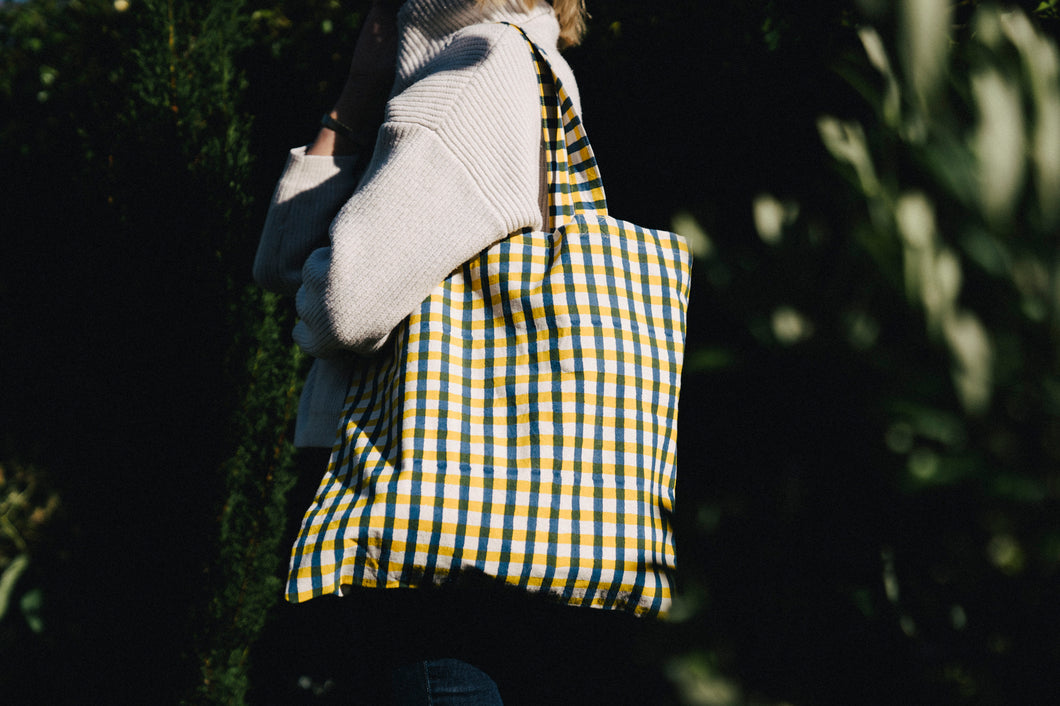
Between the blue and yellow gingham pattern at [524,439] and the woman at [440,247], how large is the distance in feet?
0.19

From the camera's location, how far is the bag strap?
1.32 metres

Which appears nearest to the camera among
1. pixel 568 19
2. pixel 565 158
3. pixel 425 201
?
pixel 425 201

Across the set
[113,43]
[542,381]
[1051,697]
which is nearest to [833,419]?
[1051,697]

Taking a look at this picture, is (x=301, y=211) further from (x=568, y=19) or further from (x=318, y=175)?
(x=568, y=19)

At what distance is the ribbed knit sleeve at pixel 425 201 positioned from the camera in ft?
3.74

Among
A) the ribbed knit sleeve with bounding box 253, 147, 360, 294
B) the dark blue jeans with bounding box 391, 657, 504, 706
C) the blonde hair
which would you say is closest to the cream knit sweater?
the ribbed knit sleeve with bounding box 253, 147, 360, 294

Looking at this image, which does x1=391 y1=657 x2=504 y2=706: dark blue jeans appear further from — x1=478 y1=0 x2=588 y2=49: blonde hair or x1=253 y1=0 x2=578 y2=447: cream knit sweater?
x1=478 y1=0 x2=588 y2=49: blonde hair

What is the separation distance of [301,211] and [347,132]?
8.9 inches

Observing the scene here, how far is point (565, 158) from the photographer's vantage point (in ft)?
4.48

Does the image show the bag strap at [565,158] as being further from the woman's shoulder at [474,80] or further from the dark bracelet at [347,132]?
the dark bracelet at [347,132]

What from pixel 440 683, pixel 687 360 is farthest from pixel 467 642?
pixel 687 360

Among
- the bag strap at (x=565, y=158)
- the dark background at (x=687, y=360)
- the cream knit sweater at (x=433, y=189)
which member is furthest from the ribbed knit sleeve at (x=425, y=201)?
the dark background at (x=687, y=360)

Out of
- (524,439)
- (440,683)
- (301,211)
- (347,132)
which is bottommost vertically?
(440,683)

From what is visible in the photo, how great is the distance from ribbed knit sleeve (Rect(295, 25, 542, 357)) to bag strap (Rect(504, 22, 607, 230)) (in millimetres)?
128
